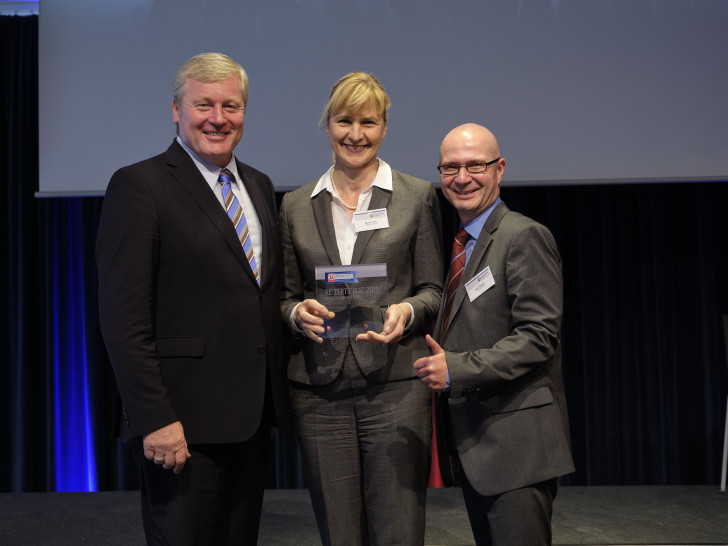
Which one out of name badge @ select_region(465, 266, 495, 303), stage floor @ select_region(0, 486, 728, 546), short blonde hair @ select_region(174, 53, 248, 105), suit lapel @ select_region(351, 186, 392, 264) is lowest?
stage floor @ select_region(0, 486, 728, 546)

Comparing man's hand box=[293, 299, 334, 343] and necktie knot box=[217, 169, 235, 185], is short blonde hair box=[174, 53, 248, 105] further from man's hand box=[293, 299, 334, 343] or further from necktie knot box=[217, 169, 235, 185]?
man's hand box=[293, 299, 334, 343]

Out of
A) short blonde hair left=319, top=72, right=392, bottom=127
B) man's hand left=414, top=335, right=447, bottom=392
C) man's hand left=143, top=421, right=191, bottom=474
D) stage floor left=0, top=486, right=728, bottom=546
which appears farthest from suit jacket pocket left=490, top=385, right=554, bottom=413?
stage floor left=0, top=486, right=728, bottom=546

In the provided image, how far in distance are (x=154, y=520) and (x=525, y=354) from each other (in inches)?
44.1

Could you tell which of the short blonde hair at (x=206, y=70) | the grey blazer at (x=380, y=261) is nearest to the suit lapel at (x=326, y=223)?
the grey blazer at (x=380, y=261)

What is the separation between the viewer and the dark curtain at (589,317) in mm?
4859

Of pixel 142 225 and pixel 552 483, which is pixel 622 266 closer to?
pixel 552 483

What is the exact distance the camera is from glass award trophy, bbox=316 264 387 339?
2.00 metres

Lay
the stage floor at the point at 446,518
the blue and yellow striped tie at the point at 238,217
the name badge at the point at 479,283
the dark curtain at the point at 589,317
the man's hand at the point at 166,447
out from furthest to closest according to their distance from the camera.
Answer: the dark curtain at the point at 589,317 → the stage floor at the point at 446,518 → the blue and yellow striped tie at the point at 238,217 → the name badge at the point at 479,283 → the man's hand at the point at 166,447

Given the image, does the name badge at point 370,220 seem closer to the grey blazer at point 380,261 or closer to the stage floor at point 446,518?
the grey blazer at point 380,261

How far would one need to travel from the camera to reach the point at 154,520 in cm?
194

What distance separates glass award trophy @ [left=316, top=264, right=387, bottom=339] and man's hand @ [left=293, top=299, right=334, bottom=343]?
39 millimetres

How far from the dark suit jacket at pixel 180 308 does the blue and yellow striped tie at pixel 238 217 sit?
0.04 meters

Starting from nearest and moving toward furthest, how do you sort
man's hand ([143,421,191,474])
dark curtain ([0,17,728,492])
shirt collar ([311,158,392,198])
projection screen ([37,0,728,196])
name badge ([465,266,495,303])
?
man's hand ([143,421,191,474]), name badge ([465,266,495,303]), shirt collar ([311,158,392,198]), projection screen ([37,0,728,196]), dark curtain ([0,17,728,492])

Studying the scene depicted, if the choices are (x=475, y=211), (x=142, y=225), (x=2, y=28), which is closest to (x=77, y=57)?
(x=2, y=28)
